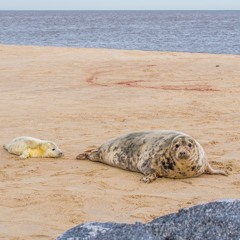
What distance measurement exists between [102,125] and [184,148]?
333 cm

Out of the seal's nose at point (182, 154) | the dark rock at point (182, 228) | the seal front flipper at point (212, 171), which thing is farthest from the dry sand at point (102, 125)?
the dark rock at point (182, 228)

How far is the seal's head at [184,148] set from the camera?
6615 millimetres

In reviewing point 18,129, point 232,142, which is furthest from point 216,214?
point 18,129

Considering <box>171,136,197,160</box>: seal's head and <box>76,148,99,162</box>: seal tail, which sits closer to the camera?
<box>171,136,197,160</box>: seal's head

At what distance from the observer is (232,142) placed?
28.0 feet

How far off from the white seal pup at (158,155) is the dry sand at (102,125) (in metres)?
0.11

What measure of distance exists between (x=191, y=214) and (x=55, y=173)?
4032 mm

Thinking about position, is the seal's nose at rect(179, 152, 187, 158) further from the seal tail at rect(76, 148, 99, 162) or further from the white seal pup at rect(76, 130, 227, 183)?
the seal tail at rect(76, 148, 99, 162)

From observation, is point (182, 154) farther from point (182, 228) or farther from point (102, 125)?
point (182, 228)

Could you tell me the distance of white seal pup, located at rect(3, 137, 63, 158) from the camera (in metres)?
7.71

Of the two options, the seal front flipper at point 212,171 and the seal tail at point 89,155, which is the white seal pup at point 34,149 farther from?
the seal front flipper at point 212,171

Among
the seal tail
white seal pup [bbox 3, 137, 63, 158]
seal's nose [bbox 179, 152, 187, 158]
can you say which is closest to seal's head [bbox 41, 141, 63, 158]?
white seal pup [bbox 3, 137, 63, 158]

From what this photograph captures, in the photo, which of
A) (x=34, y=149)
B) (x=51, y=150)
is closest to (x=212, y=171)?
(x=51, y=150)

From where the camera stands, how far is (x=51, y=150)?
7715 mm
